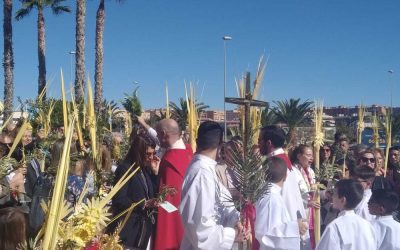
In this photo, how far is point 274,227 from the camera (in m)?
4.41

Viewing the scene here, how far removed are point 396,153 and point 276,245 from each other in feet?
16.9

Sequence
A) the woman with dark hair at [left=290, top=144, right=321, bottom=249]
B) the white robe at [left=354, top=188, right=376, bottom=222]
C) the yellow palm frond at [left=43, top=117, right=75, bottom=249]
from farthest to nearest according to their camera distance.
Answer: the woman with dark hair at [left=290, top=144, right=321, bottom=249] < the white robe at [left=354, top=188, right=376, bottom=222] < the yellow palm frond at [left=43, top=117, right=75, bottom=249]

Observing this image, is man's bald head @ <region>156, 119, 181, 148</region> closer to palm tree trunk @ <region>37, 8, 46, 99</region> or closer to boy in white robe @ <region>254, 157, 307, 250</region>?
boy in white robe @ <region>254, 157, 307, 250</region>

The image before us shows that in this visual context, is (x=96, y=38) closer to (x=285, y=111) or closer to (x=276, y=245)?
(x=276, y=245)

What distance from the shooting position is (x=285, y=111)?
116ft

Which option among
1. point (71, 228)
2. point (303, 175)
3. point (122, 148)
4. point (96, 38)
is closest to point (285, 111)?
point (96, 38)

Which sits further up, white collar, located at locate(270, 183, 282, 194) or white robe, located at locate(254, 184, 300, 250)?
white collar, located at locate(270, 183, 282, 194)

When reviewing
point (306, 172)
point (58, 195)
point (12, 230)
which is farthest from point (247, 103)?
point (306, 172)

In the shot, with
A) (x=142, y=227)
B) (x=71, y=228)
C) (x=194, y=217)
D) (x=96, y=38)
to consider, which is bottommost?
(x=142, y=227)

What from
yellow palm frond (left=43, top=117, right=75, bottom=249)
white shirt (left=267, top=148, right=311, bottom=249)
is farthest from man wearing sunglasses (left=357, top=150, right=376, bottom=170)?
yellow palm frond (left=43, top=117, right=75, bottom=249)

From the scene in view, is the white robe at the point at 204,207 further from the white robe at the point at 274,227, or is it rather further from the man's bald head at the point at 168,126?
the man's bald head at the point at 168,126

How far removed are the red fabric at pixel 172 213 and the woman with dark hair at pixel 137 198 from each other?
14 cm

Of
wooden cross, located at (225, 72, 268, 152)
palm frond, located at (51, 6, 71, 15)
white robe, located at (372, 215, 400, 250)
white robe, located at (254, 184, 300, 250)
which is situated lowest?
white robe, located at (372, 215, 400, 250)

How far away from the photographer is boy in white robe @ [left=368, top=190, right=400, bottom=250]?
5.23 meters
